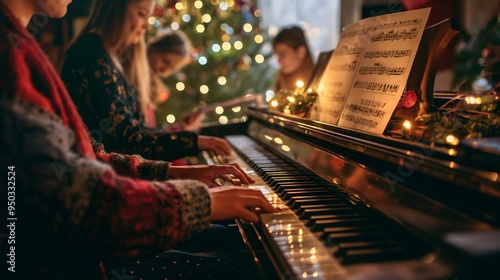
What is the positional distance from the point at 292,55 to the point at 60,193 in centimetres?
409

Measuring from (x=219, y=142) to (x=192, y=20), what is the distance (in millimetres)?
3284

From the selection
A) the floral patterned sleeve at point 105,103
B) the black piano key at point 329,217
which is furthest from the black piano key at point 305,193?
the floral patterned sleeve at point 105,103

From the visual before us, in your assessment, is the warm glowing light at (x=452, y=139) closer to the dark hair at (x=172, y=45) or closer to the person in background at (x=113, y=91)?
the person in background at (x=113, y=91)

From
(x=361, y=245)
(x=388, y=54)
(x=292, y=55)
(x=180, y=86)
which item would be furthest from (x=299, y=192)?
(x=180, y=86)

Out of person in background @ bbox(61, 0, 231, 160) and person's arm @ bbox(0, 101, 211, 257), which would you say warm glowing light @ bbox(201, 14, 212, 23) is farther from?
person's arm @ bbox(0, 101, 211, 257)

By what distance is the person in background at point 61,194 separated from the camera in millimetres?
823

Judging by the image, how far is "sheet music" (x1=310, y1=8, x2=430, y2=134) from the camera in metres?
1.37

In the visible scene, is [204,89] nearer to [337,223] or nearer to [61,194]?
[337,223]

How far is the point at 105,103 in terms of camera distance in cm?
220

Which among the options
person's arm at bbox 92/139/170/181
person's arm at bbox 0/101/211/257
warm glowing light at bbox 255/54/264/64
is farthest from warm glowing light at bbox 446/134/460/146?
warm glowing light at bbox 255/54/264/64

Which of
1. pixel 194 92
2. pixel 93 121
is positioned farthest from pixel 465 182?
→ pixel 194 92

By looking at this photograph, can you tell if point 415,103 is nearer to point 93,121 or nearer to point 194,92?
point 93,121

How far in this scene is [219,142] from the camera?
2.42 m

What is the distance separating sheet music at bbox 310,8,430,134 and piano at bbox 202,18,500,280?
0.26ft
